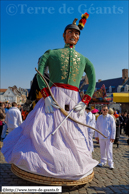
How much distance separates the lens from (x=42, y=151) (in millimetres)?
2930

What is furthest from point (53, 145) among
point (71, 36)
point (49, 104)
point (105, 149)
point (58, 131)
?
point (105, 149)

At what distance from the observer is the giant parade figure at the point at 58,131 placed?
113 inches

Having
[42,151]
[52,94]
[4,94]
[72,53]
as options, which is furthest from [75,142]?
[4,94]

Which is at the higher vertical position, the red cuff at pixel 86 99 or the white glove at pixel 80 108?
the red cuff at pixel 86 99

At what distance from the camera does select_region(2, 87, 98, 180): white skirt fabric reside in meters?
2.84

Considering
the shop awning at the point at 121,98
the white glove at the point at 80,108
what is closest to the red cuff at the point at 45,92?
the white glove at the point at 80,108

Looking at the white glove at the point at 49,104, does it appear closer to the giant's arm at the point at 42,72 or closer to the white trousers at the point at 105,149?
the giant's arm at the point at 42,72

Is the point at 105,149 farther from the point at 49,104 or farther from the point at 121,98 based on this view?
the point at 121,98

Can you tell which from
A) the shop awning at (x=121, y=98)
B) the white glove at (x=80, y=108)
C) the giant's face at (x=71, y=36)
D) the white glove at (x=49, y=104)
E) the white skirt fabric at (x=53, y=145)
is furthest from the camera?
the shop awning at (x=121, y=98)

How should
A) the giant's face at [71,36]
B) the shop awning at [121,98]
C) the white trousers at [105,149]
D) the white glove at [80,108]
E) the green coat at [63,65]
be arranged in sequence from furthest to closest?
the shop awning at [121,98], the white trousers at [105,149], the giant's face at [71,36], the green coat at [63,65], the white glove at [80,108]

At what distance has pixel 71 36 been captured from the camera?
3742mm

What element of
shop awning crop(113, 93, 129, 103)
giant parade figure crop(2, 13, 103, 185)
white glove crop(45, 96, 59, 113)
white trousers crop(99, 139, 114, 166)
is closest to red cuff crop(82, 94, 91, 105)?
giant parade figure crop(2, 13, 103, 185)

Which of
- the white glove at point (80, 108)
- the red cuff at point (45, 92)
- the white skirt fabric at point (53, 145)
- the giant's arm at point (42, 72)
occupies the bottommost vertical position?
the white skirt fabric at point (53, 145)

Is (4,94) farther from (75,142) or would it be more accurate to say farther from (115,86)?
(75,142)
